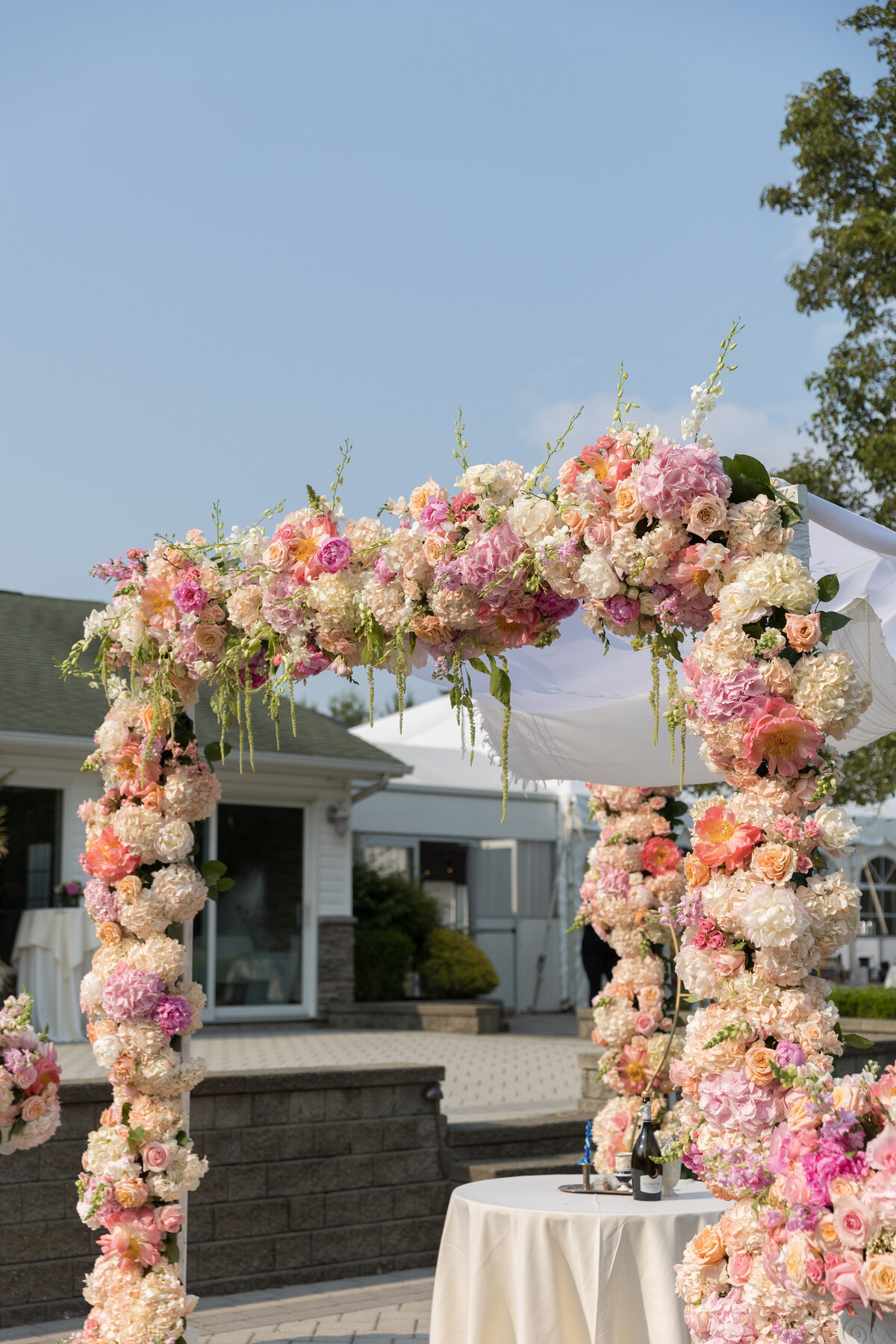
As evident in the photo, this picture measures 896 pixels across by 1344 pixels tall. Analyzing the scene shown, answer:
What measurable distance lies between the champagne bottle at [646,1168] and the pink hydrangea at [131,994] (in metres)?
1.96

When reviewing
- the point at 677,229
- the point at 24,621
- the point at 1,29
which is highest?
the point at 1,29

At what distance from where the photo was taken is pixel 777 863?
335cm

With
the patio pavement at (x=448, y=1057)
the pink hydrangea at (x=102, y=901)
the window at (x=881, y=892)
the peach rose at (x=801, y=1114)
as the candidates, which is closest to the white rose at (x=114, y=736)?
the pink hydrangea at (x=102, y=901)

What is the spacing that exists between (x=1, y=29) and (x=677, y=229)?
205 inches

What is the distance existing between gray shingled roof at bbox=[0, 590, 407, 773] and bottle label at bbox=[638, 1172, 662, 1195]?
385 inches

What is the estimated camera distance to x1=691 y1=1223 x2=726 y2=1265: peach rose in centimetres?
338

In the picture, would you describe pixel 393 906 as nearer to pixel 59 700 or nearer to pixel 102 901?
pixel 59 700

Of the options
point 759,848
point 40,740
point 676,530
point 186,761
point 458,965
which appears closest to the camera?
point 759,848

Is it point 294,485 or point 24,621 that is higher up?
point 24,621

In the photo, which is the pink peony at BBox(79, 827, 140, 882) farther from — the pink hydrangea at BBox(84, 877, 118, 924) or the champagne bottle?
the champagne bottle

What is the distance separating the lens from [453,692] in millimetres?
4578

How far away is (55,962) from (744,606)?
11550mm

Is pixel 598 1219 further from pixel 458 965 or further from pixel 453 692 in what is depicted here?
pixel 458 965

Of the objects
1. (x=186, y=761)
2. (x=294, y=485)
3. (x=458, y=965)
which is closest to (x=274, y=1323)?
(x=186, y=761)
